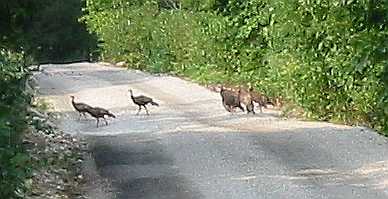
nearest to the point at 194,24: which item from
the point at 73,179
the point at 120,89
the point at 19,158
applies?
the point at 120,89

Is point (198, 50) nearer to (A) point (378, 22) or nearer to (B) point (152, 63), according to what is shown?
(B) point (152, 63)

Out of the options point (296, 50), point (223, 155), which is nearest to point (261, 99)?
point (296, 50)

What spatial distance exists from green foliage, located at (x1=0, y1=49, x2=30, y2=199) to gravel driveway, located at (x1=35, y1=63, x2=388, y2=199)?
177 centimetres

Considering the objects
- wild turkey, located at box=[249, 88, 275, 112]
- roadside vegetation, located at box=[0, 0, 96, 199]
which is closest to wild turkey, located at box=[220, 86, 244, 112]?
wild turkey, located at box=[249, 88, 275, 112]

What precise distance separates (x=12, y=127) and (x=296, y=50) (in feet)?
31.8

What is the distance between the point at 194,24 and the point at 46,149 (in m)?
12.7

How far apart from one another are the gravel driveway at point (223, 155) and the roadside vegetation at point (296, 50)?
60cm

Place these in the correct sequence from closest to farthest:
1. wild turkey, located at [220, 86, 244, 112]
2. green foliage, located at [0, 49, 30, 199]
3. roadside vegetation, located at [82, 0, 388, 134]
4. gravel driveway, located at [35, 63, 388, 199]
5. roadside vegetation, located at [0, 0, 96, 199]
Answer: green foliage, located at [0, 49, 30, 199], roadside vegetation, located at [0, 0, 96, 199], gravel driveway, located at [35, 63, 388, 199], roadside vegetation, located at [82, 0, 388, 134], wild turkey, located at [220, 86, 244, 112]

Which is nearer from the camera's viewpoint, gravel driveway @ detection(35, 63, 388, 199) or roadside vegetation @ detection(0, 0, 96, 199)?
roadside vegetation @ detection(0, 0, 96, 199)

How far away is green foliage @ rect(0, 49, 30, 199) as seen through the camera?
727 cm

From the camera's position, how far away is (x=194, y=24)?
25.7m

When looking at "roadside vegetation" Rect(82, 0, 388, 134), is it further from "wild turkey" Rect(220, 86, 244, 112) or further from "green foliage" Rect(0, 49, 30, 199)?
"green foliage" Rect(0, 49, 30, 199)

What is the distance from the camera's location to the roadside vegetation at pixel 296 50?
14.9m

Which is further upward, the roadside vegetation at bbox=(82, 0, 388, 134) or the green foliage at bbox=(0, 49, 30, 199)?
the green foliage at bbox=(0, 49, 30, 199)
